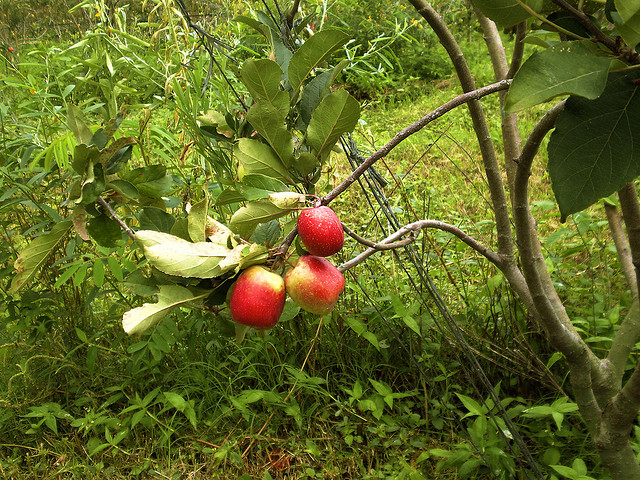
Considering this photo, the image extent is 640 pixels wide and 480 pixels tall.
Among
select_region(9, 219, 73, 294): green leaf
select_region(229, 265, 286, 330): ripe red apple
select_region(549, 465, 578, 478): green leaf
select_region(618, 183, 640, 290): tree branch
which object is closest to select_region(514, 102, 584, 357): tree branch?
select_region(618, 183, 640, 290): tree branch

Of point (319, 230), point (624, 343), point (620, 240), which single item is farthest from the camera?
point (620, 240)

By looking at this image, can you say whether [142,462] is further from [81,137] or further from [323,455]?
[81,137]

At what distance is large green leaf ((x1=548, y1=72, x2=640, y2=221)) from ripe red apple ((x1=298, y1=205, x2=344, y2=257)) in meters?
0.23

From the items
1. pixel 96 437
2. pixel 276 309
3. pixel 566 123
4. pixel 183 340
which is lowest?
pixel 96 437

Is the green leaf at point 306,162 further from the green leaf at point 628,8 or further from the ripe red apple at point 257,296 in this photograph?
the green leaf at point 628,8

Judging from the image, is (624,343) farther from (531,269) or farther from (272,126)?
(272,126)

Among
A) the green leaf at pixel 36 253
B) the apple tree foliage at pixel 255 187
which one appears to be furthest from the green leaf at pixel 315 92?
the green leaf at pixel 36 253

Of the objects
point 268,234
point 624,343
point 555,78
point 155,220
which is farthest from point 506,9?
point 624,343

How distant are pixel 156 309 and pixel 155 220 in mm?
186

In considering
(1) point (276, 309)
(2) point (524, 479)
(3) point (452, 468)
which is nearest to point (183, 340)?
(3) point (452, 468)

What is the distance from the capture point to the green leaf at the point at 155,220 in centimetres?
73

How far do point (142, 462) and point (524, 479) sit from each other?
1133mm

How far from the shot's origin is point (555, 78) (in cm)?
43

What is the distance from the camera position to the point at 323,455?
1.60 m
